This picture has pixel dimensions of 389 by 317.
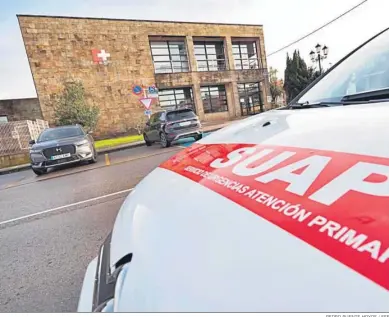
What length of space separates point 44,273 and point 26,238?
1.09m

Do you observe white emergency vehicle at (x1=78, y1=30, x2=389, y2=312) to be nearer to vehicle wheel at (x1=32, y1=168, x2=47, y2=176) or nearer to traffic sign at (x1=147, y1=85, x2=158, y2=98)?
vehicle wheel at (x1=32, y1=168, x2=47, y2=176)

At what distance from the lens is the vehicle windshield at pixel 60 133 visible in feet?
28.5

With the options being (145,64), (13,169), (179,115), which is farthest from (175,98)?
(13,169)

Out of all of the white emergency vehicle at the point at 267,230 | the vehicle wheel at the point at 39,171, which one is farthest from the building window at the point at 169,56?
the white emergency vehicle at the point at 267,230

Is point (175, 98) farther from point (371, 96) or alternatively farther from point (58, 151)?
point (371, 96)

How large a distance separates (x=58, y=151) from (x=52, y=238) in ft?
18.3

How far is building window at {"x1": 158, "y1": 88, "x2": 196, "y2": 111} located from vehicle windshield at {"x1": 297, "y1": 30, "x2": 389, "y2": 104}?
21.5m

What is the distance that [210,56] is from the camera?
26188 mm

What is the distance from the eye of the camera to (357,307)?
54 centimetres

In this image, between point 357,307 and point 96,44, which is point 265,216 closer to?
point 357,307

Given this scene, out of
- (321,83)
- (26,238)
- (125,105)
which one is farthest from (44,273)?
(125,105)

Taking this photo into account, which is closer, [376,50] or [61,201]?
[376,50]

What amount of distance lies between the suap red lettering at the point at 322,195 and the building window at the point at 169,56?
2369 centimetres

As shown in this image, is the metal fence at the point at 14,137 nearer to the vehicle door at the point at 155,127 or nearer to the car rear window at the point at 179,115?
the vehicle door at the point at 155,127
